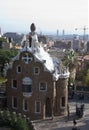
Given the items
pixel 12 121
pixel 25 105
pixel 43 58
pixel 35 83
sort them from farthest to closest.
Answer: pixel 25 105
pixel 43 58
pixel 35 83
pixel 12 121

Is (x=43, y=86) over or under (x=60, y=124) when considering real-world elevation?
over

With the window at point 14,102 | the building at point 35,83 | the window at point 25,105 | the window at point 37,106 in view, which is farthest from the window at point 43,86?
the window at point 14,102

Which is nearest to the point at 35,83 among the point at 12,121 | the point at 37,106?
the point at 37,106

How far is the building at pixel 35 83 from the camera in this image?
5188 cm

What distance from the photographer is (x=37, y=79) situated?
52.1 metres

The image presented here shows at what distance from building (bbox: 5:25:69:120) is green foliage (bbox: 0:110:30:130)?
21.2 ft

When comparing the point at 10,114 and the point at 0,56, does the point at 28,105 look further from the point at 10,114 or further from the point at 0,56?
the point at 0,56

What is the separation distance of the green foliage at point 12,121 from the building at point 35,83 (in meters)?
6.45

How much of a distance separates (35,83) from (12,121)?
26.2ft

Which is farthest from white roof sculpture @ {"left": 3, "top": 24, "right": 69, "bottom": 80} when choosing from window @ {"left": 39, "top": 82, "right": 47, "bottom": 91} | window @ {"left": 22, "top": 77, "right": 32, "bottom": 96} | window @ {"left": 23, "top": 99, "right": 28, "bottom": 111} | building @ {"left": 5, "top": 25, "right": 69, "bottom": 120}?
window @ {"left": 23, "top": 99, "right": 28, "bottom": 111}

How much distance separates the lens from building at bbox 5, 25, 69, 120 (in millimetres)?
51875

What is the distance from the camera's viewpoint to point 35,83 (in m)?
52.2

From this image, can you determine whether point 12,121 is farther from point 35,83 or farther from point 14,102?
point 14,102

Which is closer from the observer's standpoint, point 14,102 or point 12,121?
point 12,121
